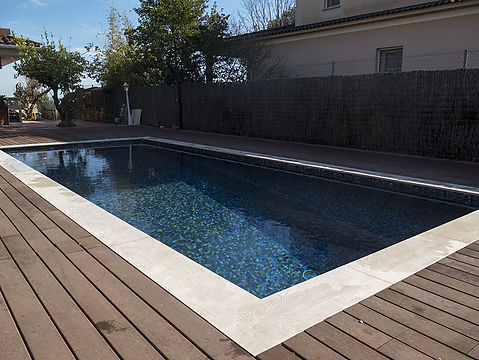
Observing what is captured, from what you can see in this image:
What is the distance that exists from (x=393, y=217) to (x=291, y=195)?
5.52 ft

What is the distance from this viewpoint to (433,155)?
8.05 metres

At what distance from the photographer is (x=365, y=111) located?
907 centimetres

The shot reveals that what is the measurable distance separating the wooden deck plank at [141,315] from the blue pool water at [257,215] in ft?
4.00

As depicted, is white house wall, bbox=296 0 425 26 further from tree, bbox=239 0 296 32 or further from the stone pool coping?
tree, bbox=239 0 296 32

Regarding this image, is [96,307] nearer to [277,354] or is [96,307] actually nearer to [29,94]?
[277,354]

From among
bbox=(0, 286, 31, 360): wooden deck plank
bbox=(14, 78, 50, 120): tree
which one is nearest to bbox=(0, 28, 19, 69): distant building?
bbox=(14, 78, 50, 120): tree

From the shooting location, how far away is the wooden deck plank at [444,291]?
7.56ft

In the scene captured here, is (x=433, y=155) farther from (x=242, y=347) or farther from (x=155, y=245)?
(x=242, y=347)

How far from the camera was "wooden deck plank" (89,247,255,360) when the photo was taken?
185cm

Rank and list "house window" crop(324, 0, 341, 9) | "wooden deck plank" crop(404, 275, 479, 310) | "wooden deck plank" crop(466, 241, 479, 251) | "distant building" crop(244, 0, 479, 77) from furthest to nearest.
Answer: "house window" crop(324, 0, 341, 9) < "distant building" crop(244, 0, 479, 77) < "wooden deck plank" crop(466, 241, 479, 251) < "wooden deck plank" crop(404, 275, 479, 310)

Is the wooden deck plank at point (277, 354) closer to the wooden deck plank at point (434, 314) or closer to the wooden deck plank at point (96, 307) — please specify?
the wooden deck plank at point (96, 307)

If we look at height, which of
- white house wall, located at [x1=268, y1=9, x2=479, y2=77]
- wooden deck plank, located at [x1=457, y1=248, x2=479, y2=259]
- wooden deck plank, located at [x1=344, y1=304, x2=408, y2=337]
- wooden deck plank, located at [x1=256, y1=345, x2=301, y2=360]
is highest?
white house wall, located at [x1=268, y1=9, x2=479, y2=77]

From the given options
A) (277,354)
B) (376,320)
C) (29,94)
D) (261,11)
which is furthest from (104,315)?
(261,11)

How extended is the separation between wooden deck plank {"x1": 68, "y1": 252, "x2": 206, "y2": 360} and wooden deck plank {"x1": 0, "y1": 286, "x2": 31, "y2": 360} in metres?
0.50
